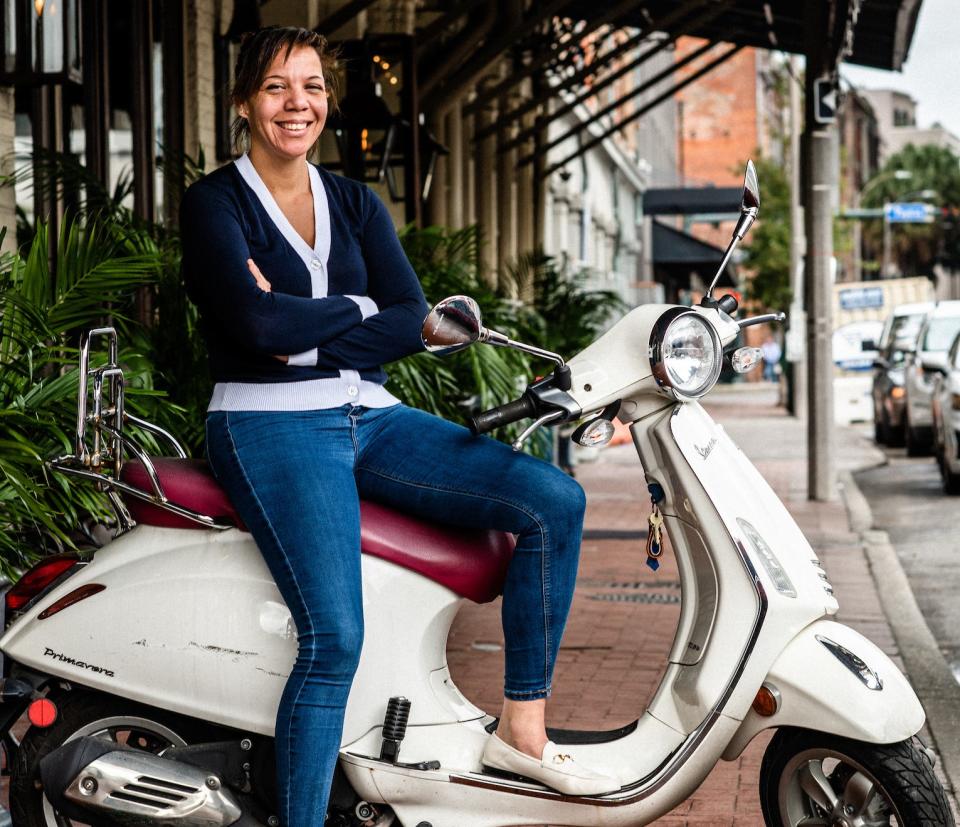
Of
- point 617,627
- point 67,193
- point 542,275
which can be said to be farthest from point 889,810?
point 542,275

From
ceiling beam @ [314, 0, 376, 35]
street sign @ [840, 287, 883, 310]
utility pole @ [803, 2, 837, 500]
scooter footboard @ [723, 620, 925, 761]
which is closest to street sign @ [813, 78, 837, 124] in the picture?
utility pole @ [803, 2, 837, 500]

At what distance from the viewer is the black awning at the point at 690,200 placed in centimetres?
3647

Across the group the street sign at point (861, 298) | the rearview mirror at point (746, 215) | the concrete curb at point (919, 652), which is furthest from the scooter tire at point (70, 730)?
the street sign at point (861, 298)

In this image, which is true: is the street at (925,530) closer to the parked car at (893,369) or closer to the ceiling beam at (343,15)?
the parked car at (893,369)

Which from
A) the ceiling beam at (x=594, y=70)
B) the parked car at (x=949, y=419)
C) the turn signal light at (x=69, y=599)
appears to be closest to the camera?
the turn signal light at (x=69, y=599)

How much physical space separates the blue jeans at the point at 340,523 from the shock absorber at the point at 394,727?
0.13m

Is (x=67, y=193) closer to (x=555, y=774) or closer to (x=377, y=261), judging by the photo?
(x=377, y=261)

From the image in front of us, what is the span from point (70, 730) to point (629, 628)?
4.27 m

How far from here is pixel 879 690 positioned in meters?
3.23

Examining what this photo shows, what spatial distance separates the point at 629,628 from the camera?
24.4 ft

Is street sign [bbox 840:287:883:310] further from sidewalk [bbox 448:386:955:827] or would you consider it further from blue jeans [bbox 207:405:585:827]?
blue jeans [bbox 207:405:585:827]

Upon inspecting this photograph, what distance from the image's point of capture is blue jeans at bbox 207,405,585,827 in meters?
3.28

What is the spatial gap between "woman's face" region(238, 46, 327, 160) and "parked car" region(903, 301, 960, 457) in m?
14.0

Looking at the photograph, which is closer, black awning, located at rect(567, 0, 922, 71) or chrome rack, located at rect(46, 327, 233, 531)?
chrome rack, located at rect(46, 327, 233, 531)
